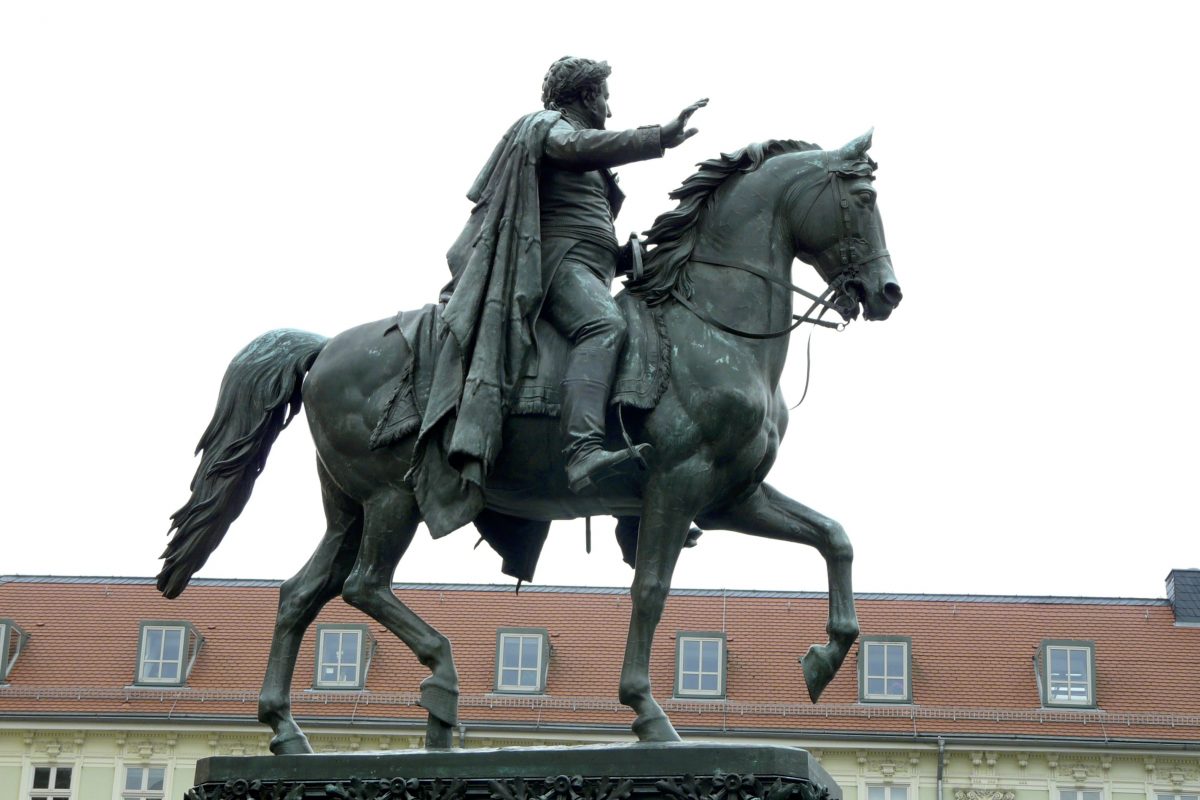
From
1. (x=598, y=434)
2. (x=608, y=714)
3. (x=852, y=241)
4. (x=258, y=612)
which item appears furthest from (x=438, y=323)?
(x=258, y=612)

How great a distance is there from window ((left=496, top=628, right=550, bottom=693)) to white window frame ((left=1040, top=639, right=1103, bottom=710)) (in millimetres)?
11284

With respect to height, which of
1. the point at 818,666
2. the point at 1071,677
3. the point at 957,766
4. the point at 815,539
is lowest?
the point at 818,666

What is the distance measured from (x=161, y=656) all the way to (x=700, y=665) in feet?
39.9

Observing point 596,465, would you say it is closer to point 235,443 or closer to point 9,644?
point 235,443

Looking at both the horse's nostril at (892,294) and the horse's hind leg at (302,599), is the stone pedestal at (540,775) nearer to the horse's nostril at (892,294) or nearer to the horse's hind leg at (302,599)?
the horse's hind leg at (302,599)

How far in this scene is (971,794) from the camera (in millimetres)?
45562

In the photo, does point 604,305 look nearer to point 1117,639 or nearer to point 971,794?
point 971,794

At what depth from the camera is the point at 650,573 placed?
1095cm

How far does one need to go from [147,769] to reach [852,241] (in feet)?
123

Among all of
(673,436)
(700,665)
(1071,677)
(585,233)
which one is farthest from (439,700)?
(1071,677)

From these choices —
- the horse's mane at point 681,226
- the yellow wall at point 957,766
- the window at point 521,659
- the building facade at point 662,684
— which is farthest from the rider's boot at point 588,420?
the window at point 521,659

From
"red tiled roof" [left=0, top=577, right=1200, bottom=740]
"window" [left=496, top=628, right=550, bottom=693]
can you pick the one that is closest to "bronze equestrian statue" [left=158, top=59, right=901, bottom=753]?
"red tiled roof" [left=0, top=577, right=1200, bottom=740]

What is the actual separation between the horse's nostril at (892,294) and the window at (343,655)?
37.0 metres

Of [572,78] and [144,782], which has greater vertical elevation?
[572,78]
